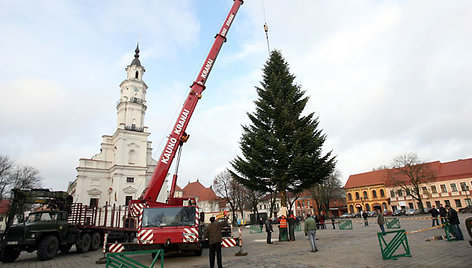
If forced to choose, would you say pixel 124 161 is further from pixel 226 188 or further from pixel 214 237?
pixel 214 237

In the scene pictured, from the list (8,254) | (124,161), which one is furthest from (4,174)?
(8,254)

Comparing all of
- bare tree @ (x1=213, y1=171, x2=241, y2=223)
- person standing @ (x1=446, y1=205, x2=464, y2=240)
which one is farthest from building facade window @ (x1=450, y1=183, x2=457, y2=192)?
person standing @ (x1=446, y1=205, x2=464, y2=240)

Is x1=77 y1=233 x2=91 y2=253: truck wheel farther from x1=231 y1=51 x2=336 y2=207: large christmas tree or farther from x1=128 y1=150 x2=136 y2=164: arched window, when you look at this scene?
x1=128 y1=150 x2=136 y2=164: arched window

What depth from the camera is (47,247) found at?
1195 centimetres

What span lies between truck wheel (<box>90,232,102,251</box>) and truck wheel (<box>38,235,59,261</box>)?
3310mm

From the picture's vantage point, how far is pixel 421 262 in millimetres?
7016

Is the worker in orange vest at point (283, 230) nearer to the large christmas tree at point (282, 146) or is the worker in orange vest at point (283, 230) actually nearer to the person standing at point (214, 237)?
the large christmas tree at point (282, 146)

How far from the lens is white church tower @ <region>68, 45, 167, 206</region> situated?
1644 inches

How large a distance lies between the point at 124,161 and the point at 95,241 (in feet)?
95.1

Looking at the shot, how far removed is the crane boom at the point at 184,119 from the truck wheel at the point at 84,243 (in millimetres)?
5858

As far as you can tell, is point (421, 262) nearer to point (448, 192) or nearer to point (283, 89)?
point (283, 89)

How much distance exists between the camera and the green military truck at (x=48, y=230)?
11344 mm

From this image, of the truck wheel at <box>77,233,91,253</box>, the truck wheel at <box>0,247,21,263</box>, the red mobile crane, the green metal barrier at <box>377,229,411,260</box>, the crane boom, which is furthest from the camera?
the truck wheel at <box>77,233,91,253</box>

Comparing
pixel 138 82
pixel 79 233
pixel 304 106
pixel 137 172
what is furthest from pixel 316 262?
pixel 138 82
